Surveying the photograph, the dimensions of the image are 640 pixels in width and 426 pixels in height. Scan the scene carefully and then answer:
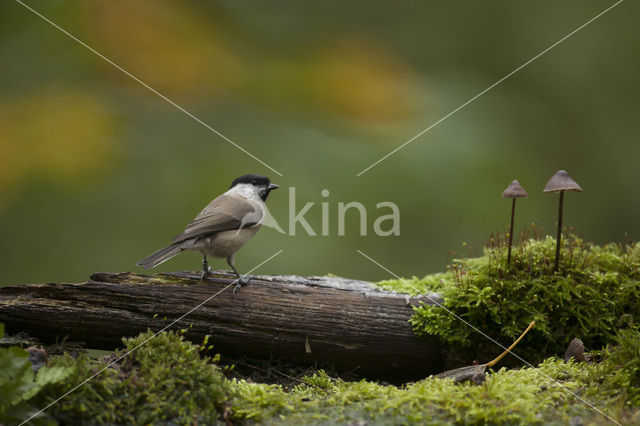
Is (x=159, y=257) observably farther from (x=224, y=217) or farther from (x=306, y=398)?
(x=306, y=398)

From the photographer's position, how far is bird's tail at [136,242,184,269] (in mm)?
3471

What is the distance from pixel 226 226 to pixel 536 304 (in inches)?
97.0

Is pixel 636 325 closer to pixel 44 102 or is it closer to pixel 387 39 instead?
pixel 387 39

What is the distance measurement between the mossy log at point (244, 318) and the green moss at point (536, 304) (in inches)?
8.4

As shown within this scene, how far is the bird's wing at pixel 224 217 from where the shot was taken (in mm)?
3893

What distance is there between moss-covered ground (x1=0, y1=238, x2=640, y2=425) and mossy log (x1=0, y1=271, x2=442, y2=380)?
17cm

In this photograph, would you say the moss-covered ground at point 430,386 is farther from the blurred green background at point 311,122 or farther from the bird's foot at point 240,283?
the blurred green background at point 311,122

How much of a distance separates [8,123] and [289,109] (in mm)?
3192

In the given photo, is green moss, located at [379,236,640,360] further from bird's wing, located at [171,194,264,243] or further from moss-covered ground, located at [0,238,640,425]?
bird's wing, located at [171,194,264,243]

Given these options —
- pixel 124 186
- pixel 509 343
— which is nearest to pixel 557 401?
pixel 509 343

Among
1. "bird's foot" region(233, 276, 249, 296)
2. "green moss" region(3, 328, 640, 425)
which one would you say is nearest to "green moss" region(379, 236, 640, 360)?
"green moss" region(3, 328, 640, 425)

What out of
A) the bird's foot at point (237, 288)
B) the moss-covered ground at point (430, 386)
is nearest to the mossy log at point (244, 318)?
the bird's foot at point (237, 288)

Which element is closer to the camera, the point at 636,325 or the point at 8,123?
the point at 636,325

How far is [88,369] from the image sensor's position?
2.39 m
